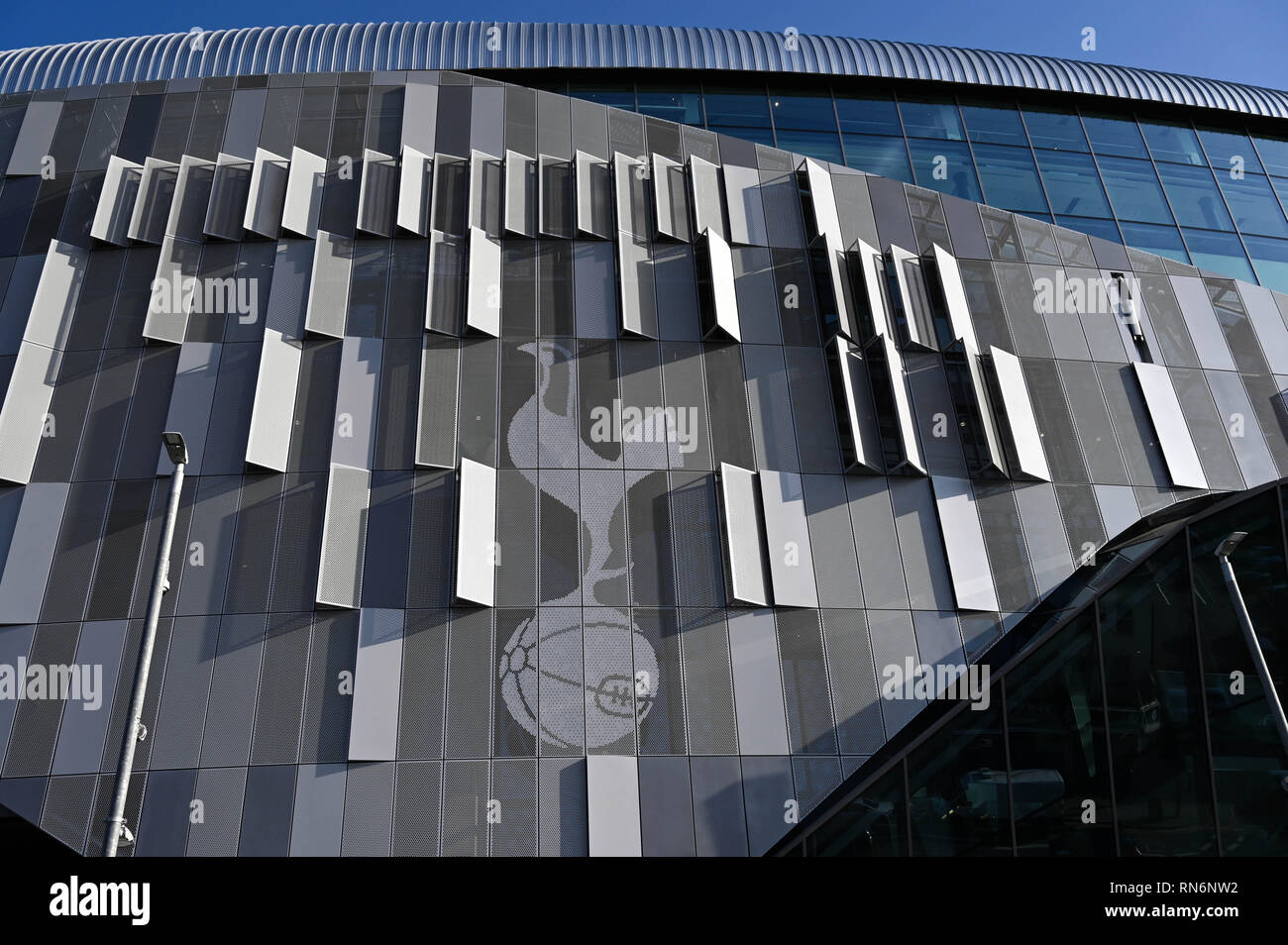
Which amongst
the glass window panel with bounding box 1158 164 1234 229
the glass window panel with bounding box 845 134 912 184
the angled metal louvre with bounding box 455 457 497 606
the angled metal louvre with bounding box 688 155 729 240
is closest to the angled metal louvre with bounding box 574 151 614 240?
the angled metal louvre with bounding box 688 155 729 240

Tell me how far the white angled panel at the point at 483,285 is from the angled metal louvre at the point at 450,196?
628 mm

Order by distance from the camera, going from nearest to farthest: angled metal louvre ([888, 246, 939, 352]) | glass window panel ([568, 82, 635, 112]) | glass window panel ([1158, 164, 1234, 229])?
angled metal louvre ([888, 246, 939, 352]) < glass window panel ([1158, 164, 1234, 229]) < glass window panel ([568, 82, 635, 112])

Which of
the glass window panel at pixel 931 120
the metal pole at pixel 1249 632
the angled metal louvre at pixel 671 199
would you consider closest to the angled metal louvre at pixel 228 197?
the angled metal louvre at pixel 671 199

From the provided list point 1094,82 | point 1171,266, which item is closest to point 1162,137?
point 1094,82

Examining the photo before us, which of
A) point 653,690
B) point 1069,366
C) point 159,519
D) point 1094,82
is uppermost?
point 1094,82

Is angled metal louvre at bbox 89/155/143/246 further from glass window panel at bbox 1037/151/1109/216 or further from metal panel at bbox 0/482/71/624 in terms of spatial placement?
glass window panel at bbox 1037/151/1109/216

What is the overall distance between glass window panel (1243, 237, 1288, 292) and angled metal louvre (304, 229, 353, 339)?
2634 centimetres

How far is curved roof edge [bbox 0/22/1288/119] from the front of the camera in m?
28.8

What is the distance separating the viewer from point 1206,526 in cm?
1371

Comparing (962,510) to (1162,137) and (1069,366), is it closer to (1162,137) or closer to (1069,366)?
(1069,366)

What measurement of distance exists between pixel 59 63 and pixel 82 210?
1111 centimetres

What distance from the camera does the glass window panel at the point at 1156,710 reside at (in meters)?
12.6

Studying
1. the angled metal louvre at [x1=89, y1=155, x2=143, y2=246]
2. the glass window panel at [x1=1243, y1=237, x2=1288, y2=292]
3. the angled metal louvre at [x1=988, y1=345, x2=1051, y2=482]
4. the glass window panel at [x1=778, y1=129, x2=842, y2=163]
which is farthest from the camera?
the glass window panel at [x1=778, y1=129, x2=842, y2=163]
